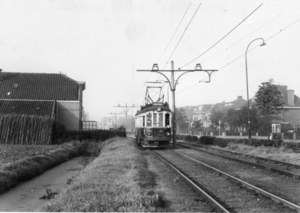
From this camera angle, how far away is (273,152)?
19.9 m

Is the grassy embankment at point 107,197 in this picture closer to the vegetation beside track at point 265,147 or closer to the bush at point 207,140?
the vegetation beside track at point 265,147

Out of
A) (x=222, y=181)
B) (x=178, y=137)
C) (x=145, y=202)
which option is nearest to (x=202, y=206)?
(x=145, y=202)

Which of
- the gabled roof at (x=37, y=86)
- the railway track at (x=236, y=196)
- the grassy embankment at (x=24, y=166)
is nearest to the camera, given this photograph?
the railway track at (x=236, y=196)

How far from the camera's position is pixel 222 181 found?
1092 centimetres

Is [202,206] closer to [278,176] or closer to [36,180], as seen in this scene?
A: [278,176]

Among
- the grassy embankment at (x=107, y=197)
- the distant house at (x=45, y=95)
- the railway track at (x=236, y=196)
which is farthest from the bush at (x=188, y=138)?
the grassy embankment at (x=107, y=197)

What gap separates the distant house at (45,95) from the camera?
38312 millimetres

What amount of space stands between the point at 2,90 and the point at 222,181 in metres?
35.9

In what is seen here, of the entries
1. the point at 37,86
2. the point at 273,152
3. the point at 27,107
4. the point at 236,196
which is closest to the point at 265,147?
the point at 273,152

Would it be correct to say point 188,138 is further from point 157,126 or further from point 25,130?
point 25,130

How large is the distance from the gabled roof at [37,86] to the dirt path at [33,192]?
25.2 meters

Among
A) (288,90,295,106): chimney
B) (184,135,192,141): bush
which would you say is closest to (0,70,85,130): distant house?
(184,135,192,141): bush

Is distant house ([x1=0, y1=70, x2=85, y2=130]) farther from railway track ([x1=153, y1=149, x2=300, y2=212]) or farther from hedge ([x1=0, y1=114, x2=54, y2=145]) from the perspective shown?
railway track ([x1=153, y1=149, x2=300, y2=212])

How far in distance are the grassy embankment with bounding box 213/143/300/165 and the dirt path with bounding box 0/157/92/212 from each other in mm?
10921
